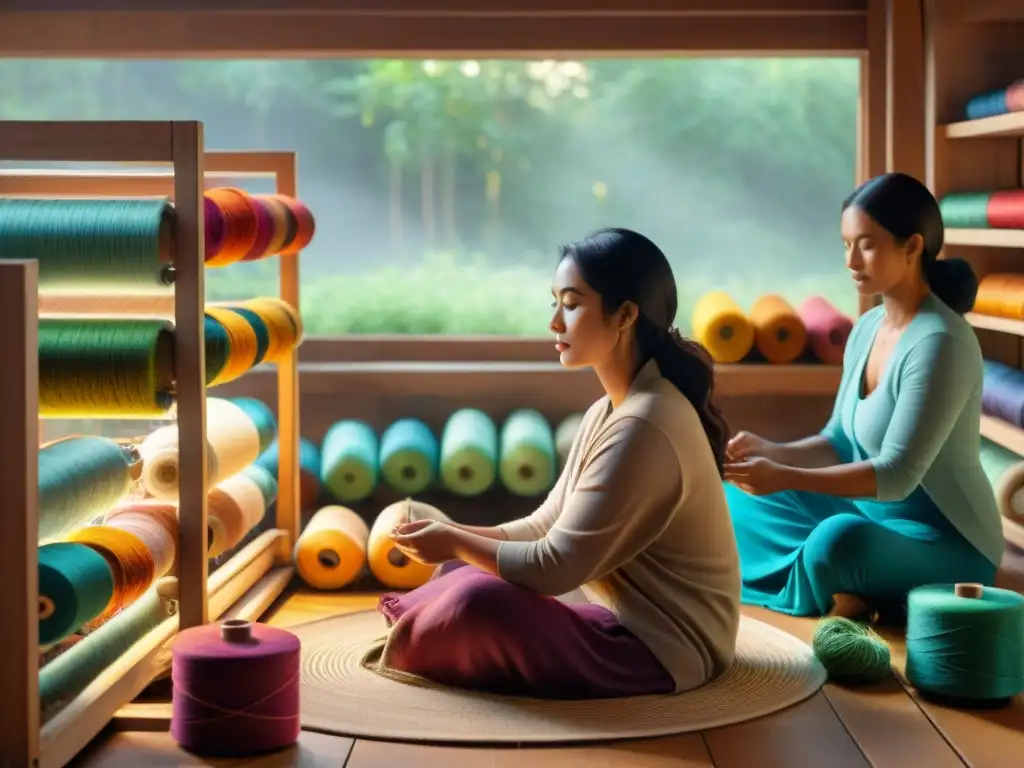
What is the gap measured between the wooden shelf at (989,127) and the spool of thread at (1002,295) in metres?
0.39

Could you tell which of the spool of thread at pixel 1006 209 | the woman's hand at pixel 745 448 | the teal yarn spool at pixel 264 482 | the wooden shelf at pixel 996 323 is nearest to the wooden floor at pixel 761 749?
the woman's hand at pixel 745 448

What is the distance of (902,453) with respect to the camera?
10.3 ft

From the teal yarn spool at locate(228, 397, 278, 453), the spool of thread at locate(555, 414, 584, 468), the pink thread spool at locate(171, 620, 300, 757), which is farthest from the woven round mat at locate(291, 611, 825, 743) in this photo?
the spool of thread at locate(555, 414, 584, 468)

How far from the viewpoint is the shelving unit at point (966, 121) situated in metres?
4.21

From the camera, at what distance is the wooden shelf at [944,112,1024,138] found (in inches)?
146

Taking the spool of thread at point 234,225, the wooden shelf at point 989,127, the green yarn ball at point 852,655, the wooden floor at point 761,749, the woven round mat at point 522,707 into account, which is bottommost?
the wooden floor at point 761,749

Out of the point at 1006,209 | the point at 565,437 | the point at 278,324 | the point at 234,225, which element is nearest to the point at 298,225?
the point at 278,324

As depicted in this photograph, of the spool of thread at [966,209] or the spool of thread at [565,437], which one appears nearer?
the spool of thread at [966,209]

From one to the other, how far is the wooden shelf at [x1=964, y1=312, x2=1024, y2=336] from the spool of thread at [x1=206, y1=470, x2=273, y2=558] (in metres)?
1.94

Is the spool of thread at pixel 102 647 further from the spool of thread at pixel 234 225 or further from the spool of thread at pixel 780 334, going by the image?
the spool of thread at pixel 780 334

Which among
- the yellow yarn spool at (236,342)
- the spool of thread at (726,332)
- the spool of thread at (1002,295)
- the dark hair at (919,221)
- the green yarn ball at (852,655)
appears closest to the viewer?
the green yarn ball at (852,655)

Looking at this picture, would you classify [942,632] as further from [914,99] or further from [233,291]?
[233,291]

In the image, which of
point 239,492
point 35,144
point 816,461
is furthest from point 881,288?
point 35,144

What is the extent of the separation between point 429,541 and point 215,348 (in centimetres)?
67
